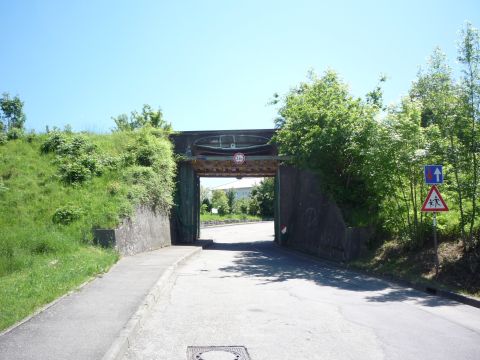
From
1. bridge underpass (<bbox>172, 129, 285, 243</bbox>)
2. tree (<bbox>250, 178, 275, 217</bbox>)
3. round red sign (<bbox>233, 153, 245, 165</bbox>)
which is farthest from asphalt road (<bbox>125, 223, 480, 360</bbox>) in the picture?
tree (<bbox>250, 178, 275, 217</bbox>)

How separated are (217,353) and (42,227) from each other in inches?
423

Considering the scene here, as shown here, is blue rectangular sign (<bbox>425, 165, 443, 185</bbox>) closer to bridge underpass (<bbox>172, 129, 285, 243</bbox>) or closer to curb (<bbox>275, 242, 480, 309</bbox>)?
curb (<bbox>275, 242, 480, 309</bbox>)

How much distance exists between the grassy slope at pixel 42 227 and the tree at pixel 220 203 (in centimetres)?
4513

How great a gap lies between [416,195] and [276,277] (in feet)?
18.1

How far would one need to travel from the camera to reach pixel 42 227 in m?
14.4

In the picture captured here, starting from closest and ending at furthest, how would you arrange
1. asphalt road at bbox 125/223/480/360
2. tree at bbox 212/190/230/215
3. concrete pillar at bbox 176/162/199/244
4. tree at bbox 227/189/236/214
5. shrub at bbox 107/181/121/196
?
asphalt road at bbox 125/223/480/360, shrub at bbox 107/181/121/196, concrete pillar at bbox 176/162/199/244, tree at bbox 212/190/230/215, tree at bbox 227/189/236/214

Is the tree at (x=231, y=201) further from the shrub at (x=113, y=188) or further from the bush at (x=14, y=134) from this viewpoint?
the shrub at (x=113, y=188)

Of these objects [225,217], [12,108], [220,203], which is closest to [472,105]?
[12,108]

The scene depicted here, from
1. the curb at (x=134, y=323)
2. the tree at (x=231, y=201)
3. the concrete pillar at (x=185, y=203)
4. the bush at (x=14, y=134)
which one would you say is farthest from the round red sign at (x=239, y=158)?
the tree at (x=231, y=201)

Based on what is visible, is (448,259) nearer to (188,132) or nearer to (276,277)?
(276,277)

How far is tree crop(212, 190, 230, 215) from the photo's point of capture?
68.4 metres

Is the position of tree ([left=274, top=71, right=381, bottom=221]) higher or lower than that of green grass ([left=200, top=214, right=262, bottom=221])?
higher

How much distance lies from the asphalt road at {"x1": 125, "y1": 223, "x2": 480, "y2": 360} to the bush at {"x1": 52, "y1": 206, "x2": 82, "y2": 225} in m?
5.37

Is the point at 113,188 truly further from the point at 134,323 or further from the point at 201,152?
the point at 134,323
